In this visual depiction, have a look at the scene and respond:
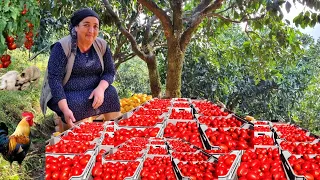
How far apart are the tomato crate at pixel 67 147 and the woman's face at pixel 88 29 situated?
102 centimetres

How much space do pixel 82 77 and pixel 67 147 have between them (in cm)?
109

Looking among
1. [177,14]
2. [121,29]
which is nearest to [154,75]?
[121,29]

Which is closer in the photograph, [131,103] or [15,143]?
[15,143]

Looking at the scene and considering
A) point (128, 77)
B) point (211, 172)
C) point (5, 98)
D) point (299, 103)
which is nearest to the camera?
point (211, 172)

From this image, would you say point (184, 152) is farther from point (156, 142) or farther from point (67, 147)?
point (67, 147)

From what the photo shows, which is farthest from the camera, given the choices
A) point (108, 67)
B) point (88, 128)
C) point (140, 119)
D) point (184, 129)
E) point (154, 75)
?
point (154, 75)

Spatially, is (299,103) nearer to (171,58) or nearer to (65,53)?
(171,58)

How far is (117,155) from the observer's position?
2.10m

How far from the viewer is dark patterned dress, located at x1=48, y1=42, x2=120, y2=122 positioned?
2.99 metres

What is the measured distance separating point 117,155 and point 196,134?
0.76 meters

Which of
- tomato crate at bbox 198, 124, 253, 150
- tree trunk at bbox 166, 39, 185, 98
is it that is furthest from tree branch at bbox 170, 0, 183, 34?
tomato crate at bbox 198, 124, 253, 150

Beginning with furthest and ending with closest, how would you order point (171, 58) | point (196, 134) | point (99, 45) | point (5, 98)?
point (5, 98) < point (171, 58) < point (99, 45) < point (196, 134)

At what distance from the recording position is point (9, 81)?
8305 millimetres

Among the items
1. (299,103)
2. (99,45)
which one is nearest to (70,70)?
(99,45)
